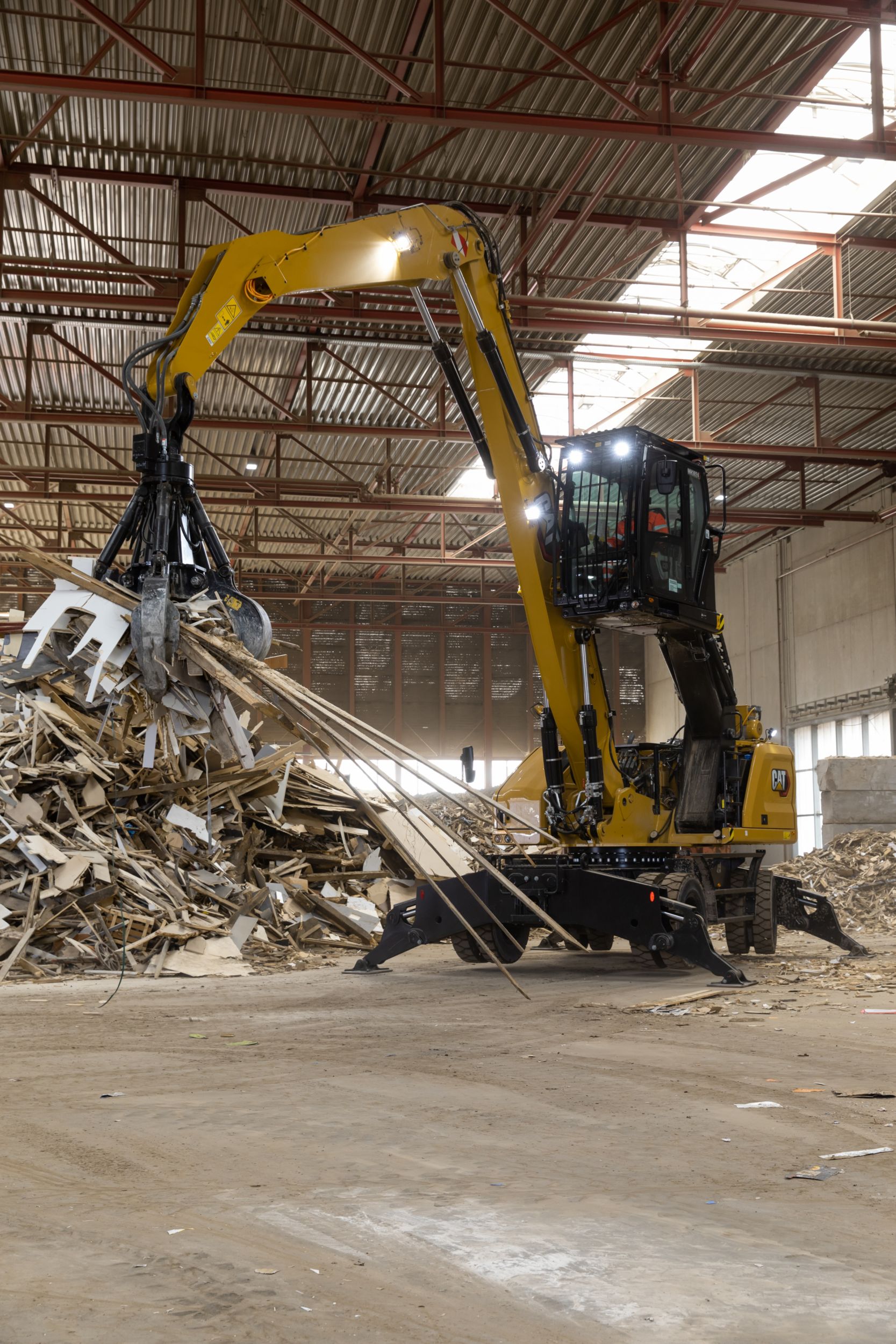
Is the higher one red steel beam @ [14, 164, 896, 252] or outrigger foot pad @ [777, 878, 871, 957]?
red steel beam @ [14, 164, 896, 252]

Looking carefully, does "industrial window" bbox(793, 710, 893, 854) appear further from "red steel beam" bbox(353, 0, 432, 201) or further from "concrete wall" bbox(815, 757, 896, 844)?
"red steel beam" bbox(353, 0, 432, 201)

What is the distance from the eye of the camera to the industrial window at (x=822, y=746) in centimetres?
2808

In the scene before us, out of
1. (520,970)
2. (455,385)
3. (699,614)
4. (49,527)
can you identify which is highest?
(49,527)

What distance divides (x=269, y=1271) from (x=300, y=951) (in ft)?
30.5

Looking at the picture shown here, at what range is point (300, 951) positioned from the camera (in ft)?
41.0

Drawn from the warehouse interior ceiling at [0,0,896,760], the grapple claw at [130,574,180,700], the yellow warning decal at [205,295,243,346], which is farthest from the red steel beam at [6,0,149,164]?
the grapple claw at [130,574,180,700]

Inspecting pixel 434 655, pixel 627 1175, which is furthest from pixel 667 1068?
pixel 434 655

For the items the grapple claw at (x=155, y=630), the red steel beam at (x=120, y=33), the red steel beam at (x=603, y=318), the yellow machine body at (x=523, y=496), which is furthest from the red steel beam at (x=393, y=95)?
the grapple claw at (x=155, y=630)

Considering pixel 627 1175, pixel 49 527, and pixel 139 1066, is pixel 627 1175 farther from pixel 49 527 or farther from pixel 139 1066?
pixel 49 527

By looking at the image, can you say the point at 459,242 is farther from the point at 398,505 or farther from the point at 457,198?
the point at 398,505

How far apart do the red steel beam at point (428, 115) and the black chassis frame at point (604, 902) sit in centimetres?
692

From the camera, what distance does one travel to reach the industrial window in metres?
28.1

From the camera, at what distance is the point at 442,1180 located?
14.2 feet

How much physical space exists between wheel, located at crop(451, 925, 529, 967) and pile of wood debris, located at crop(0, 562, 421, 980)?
4.73 feet
